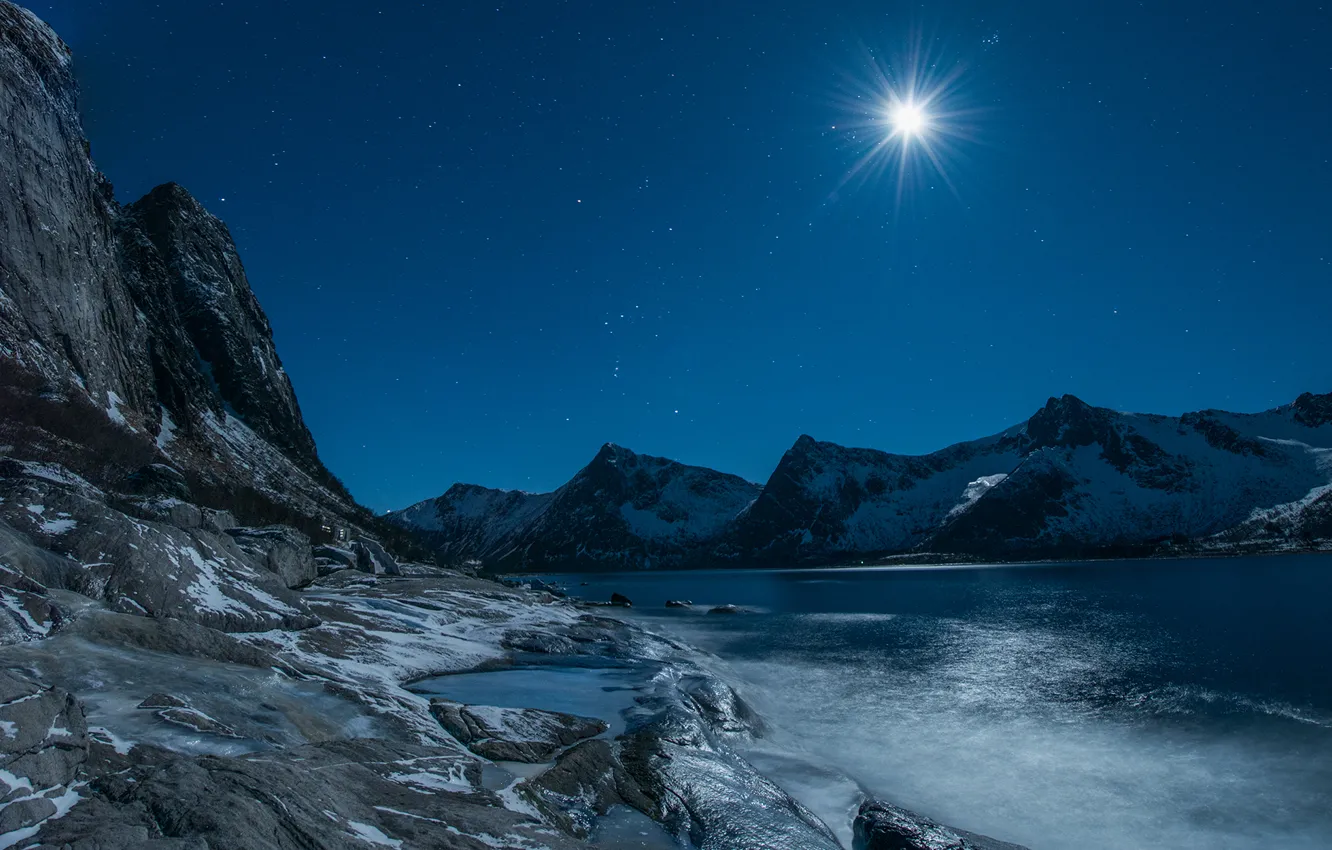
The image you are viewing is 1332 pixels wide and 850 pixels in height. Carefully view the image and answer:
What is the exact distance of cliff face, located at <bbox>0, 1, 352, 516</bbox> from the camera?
133 ft

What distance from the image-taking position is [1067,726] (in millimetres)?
26500

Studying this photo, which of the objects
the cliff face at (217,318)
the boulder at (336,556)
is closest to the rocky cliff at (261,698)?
the boulder at (336,556)

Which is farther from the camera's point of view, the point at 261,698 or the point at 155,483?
the point at 155,483

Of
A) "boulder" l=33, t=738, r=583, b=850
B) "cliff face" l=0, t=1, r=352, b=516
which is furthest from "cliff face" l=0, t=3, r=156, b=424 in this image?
"boulder" l=33, t=738, r=583, b=850

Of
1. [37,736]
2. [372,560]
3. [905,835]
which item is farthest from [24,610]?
[372,560]

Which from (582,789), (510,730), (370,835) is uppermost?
(370,835)

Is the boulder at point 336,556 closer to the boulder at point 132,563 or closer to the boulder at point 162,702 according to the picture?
the boulder at point 132,563

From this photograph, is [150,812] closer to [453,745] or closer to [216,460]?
[453,745]

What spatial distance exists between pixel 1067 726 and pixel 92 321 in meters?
65.3

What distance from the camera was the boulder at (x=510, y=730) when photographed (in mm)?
14578

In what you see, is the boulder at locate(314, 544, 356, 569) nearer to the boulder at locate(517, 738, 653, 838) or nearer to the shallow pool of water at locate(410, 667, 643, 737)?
the shallow pool of water at locate(410, 667, 643, 737)

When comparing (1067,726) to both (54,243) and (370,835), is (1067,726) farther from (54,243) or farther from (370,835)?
(54,243)

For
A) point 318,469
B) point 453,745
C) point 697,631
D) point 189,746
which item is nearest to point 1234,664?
point 697,631

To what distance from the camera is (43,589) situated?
1230cm
